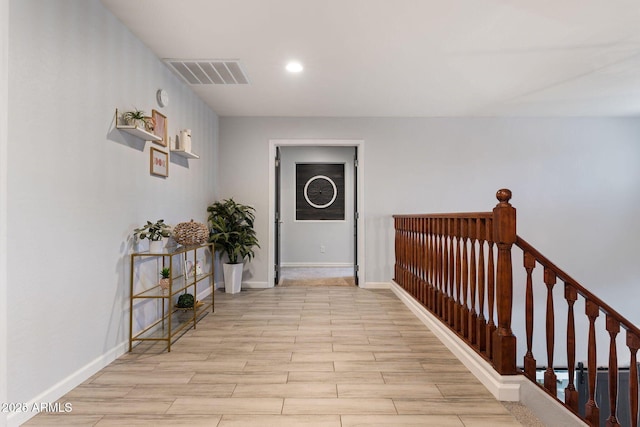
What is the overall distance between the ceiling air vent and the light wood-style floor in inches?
91.1

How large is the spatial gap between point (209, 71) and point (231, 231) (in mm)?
1888

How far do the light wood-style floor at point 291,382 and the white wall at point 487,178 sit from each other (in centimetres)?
204

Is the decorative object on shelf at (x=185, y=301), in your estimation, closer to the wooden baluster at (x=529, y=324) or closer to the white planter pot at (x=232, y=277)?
the white planter pot at (x=232, y=277)

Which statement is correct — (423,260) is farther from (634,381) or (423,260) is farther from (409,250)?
(634,381)

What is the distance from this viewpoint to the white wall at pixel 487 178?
190 inches

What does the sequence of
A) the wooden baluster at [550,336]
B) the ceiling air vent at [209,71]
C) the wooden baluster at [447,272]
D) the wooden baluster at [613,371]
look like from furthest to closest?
1. the ceiling air vent at [209,71]
2. the wooden baluster at [447,272]
3. the wooden baluster at [550,336]
4. the wooden baluster at [613,371]

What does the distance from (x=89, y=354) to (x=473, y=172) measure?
15.1 feet

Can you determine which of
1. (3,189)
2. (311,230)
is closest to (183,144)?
(3,189)

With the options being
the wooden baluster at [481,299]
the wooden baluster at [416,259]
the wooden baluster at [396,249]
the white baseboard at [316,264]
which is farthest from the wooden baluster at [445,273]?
the white baseboard at [316,264]

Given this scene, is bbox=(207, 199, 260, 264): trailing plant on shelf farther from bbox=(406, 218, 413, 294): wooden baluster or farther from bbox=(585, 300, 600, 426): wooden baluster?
bbox=(585, 300, 600, 426): wooden baluster

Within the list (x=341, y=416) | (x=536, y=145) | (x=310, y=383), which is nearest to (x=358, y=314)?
(x=310, y=383)

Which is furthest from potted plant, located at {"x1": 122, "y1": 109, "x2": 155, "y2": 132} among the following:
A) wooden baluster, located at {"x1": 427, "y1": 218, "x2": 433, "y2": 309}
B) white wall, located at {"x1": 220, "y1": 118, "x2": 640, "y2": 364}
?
wooden baluster, located at {"x1": 427, "y1": 218, "x2": 433, "y2": 309}

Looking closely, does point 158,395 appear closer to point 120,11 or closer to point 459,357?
point 459,357

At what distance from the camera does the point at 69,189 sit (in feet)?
6.37
